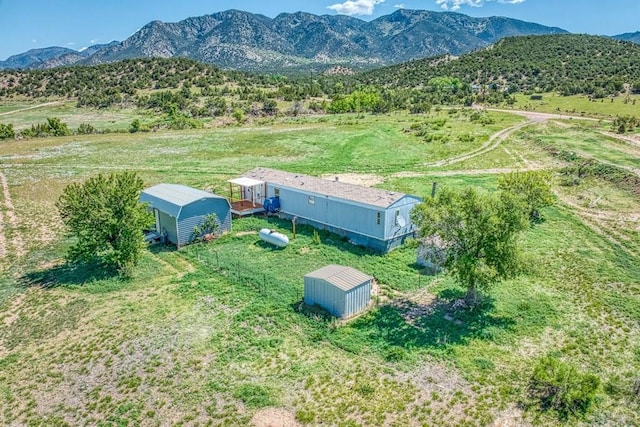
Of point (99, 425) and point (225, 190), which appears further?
point (225, 190)

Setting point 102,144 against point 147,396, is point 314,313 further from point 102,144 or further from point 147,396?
point 102,144

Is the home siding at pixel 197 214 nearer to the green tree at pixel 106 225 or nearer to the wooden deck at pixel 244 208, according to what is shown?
the wooden deck at pixel 244 208

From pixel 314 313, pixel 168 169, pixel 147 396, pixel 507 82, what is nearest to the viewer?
pixel 147 396

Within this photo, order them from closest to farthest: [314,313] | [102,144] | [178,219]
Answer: [314,313] → [178,219] → [102,144]

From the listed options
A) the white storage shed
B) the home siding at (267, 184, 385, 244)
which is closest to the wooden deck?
the home siding at (267, 184, 385, 244)

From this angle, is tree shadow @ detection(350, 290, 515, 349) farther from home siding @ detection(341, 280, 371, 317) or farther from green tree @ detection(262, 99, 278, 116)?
green tree @ detection(262, 99, 278, 116)

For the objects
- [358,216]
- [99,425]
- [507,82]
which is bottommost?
[99,425]

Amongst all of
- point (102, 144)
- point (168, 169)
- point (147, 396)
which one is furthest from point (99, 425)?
point (102, 144)
